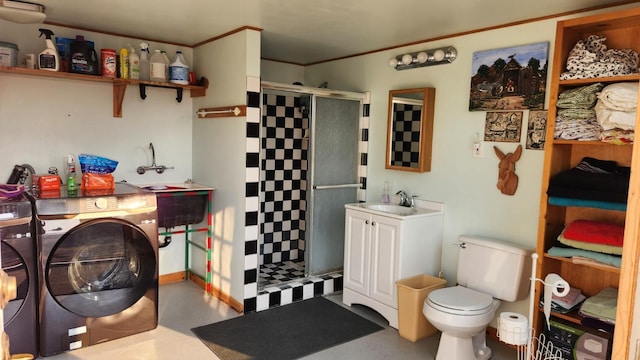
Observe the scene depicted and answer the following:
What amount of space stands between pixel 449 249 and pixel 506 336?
119 cm

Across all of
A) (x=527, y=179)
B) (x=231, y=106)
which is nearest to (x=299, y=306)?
(x=231, y=106)

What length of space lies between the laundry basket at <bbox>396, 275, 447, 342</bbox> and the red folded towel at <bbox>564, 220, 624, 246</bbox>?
37.8 inches

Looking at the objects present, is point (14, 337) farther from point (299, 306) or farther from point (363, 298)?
point (363, 298)

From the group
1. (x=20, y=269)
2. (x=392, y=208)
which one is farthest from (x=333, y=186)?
(x=20, y=269)

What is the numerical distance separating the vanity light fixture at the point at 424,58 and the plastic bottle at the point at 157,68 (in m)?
1.81

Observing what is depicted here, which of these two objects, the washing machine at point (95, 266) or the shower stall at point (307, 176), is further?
the shower stall at point (307, 176)

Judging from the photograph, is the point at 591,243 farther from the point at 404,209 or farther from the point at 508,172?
the point at 404,209

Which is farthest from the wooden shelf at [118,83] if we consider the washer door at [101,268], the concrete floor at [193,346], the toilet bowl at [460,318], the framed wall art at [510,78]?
the toilet bowl at [460,318]

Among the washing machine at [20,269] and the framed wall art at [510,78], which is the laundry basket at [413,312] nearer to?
the framed wall art at [510,78]

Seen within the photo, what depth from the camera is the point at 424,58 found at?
10.6 ft

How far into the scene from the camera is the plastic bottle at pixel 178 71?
3.38 metres

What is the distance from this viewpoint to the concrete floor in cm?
260

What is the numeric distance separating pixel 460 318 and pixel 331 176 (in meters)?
1.67

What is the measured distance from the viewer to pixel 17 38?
300 cm
